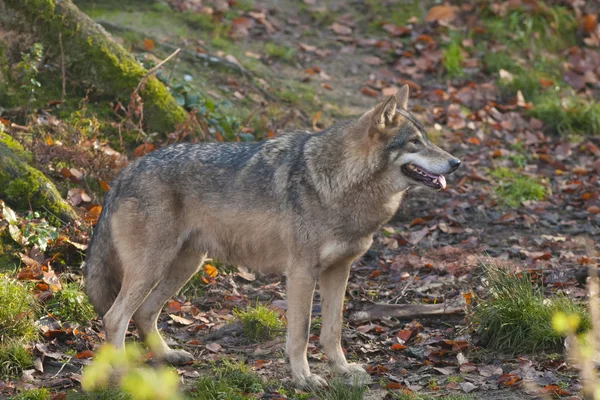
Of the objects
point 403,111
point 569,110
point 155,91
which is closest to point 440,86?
point 569,110

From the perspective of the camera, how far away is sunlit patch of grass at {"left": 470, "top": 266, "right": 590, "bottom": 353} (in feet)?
19.2

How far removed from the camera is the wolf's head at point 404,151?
5.80 meters

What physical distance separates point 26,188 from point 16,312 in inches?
63.9

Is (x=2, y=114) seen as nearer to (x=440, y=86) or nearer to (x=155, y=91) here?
(x=155, y=91)

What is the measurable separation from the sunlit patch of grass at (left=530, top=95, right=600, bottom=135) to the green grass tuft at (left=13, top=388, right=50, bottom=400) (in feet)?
29.2

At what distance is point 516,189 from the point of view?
993 centimetres

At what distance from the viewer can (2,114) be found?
8445 millimetres

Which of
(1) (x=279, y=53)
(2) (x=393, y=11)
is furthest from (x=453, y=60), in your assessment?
(1) (x=279, y=53)

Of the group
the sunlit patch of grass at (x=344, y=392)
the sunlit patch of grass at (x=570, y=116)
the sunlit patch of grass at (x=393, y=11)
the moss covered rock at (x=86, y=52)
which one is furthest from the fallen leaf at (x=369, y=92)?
the sunlit patch of grass at (x=344, y=392)

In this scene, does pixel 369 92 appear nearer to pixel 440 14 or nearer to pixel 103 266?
pixel 440 14

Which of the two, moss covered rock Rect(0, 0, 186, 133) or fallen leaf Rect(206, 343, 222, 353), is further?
moss covered rock Rect(0, 0, 186, 133)

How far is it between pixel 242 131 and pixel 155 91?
1.19 m

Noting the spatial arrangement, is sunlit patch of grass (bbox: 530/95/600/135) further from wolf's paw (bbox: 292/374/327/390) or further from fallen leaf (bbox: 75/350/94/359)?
fallen leaf (bbox: 75/350/94/359)

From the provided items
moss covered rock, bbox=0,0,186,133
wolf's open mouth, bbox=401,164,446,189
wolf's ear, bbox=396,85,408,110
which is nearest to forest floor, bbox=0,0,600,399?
moss covered rock, bbox=0,0,186,133
